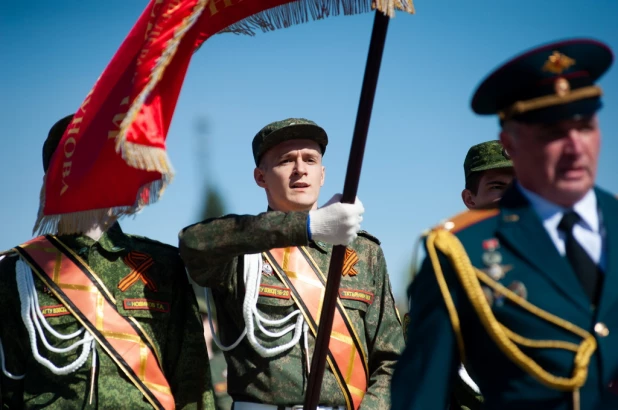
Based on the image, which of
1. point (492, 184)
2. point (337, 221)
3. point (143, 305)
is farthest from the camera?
point (492, 184)

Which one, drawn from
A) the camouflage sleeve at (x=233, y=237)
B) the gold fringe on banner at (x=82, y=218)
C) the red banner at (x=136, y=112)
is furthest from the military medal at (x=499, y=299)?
the gold fringe on banner at (x=82, y=218)

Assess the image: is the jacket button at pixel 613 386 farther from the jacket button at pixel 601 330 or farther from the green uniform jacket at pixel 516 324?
the jacket button at pixel 601 330

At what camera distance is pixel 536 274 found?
286 cm

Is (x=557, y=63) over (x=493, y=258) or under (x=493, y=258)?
over

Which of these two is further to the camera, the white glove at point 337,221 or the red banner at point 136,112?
the red banner at point 136,112

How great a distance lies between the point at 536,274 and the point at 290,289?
1922mm

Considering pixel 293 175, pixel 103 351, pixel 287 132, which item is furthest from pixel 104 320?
pixel 287 132

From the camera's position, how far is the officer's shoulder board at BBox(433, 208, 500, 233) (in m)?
3.05

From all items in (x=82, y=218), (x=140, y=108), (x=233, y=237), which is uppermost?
(x=140, y=108)

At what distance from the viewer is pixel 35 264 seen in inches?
185

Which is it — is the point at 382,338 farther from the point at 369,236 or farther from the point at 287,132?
the point at 287,132

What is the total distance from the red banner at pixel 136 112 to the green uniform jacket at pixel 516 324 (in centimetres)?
156

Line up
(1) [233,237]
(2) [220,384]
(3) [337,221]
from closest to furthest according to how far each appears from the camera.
→ (3) [337,221]
(1) [233,237]
(2) [220,384]

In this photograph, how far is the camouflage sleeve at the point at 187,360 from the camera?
15.5 ft
